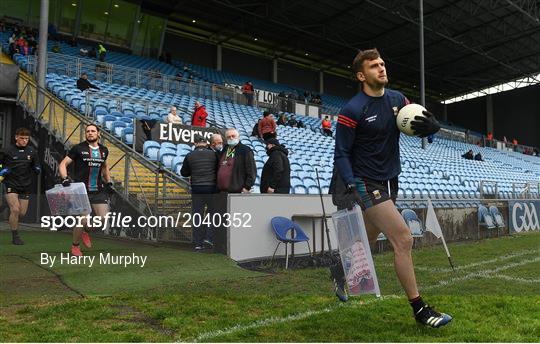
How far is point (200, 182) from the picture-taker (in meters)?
7.19

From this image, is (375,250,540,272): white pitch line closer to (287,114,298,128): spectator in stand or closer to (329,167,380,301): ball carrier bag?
(329,167,380,301): ball carrier bag

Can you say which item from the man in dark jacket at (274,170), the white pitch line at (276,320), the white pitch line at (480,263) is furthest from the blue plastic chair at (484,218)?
the white pitch line at (276,320)

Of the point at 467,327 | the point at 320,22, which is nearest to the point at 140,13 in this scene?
the point at 320,22

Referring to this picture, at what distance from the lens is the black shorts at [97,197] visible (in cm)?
653

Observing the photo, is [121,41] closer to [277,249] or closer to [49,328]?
[277,249]

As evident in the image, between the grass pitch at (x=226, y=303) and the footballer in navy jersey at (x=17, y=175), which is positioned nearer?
the grass pitch at (x=226, y=303)

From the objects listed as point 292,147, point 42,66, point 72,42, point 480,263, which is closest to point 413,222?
point 480,263

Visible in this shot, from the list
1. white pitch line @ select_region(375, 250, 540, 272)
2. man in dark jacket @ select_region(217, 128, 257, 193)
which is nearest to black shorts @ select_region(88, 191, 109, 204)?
man in dark jacket @ select_region(217, 128, 257, 193)

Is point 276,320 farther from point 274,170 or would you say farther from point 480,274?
point 274,170

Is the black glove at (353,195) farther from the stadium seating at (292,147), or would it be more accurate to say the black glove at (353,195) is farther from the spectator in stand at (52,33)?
the spectator in stand at (52,33)

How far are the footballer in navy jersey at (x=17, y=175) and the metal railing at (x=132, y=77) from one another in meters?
8.06

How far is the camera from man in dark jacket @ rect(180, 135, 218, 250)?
699 cm

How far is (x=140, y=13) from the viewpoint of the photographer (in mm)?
27453

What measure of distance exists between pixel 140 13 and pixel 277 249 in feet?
78.9
